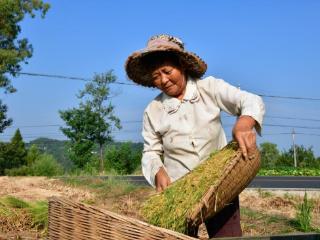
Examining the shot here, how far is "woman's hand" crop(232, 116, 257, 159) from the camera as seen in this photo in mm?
2346

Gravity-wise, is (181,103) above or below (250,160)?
above

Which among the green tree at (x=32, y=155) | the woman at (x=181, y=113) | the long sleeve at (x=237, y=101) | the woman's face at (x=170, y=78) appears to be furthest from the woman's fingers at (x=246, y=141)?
the green tree at (x=32, y=155)

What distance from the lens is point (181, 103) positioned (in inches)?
117

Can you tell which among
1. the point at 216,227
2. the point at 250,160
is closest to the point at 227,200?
the point at 250,160

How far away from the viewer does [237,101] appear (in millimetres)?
2750

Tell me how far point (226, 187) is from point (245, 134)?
263 mm

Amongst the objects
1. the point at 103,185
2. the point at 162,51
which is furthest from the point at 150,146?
the point at 103,185

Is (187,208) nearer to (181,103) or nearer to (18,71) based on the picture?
(181,103)

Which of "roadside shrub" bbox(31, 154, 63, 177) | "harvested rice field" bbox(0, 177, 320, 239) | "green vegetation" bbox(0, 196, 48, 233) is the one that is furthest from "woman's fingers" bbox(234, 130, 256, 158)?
"roadside shrub" bbox(31, 154, 63, 177)

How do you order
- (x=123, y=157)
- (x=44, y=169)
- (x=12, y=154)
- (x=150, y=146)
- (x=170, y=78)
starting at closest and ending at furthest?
1. (x=170, y=78)
2. (x=150, y=146)
3. (x=44, y=169)
4. (x=123, y=157)
5. (x=12, y=154)

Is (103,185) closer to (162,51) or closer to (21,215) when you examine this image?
(21,215)

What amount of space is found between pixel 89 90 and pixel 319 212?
16726 mm

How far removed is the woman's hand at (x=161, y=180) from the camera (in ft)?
9.23

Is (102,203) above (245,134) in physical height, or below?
below
